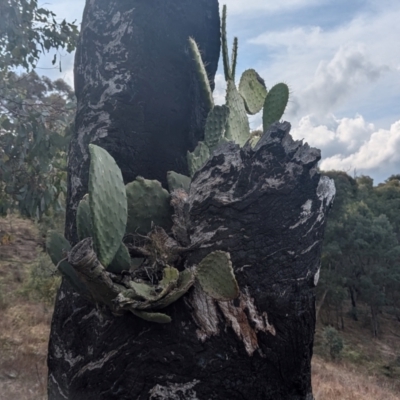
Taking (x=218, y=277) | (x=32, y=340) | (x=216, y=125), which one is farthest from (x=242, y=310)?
(x=32, y=340)

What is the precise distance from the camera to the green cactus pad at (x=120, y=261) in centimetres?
148

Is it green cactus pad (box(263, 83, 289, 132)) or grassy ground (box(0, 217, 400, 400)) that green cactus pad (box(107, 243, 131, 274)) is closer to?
grassy ground (box(0, 217, 400, 400))

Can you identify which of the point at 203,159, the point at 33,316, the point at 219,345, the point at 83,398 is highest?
the point at 203,159

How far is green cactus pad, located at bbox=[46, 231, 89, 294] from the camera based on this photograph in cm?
152

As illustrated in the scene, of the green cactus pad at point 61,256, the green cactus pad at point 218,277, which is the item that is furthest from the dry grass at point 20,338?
the green cactus pad at point 218,277

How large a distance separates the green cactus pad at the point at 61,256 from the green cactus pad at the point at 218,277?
1.37 ft

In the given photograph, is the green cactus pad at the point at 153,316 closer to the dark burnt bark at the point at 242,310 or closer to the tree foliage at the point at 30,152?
the dark burnt bark at the point at 242,310

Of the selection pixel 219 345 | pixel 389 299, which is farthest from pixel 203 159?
pixel 389 299

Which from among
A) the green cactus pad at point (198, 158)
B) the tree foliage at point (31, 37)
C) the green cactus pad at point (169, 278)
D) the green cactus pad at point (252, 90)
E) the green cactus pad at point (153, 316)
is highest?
the tree foliage at point (31, 37)

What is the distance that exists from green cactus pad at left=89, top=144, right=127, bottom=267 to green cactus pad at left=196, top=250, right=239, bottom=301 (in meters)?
0.27

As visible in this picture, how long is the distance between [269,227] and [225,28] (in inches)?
35.3

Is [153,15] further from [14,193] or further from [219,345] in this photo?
[14,193]

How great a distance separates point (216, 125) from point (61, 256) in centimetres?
73

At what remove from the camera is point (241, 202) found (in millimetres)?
1444
